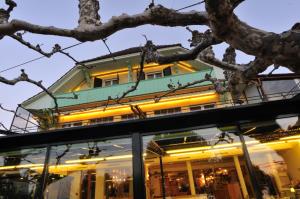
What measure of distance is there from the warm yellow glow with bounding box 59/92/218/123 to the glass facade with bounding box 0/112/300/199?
12.9 ft

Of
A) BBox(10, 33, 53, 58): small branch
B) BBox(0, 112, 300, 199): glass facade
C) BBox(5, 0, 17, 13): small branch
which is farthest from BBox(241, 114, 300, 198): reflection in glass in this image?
BBox(5, 0, 17, 13): small branch

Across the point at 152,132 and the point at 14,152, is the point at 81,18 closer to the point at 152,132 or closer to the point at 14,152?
the point at 152,132

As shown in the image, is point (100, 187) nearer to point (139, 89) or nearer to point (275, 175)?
point (139, 89)

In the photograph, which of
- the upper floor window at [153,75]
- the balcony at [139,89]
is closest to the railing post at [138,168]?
the balcony at [139,89]

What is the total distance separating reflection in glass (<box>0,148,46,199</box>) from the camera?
6562mm

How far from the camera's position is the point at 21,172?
8.03 m

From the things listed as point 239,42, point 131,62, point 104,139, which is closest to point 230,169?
point 131,62

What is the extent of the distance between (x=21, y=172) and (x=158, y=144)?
465 centimetres

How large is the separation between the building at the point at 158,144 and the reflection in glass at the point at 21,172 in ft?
0.10

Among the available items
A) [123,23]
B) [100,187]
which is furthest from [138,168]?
[100,187]

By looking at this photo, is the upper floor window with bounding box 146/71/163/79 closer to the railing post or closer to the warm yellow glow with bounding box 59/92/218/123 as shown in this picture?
the warm yellow glow with bounding box 59/92/218/123

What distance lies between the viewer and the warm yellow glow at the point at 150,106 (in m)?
15.4

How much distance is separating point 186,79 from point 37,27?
11702mm

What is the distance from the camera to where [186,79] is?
15.5 meters
